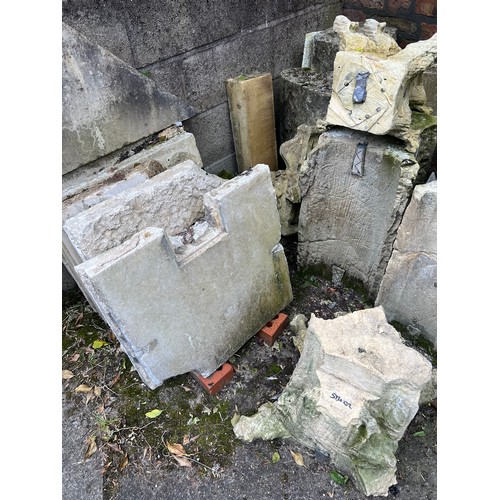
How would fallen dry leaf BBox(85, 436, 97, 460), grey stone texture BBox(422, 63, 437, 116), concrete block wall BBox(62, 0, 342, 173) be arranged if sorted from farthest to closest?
grey stone texture BBox(422, 63, 437, 116), concrete block wall BBox(62, 0, 342, 173), fallen dry leaf BBox(85, 436, 97, 460)

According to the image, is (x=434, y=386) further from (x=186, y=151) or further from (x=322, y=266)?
(x=186, y=151)

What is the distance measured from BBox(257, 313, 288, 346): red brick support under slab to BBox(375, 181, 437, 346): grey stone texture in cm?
67

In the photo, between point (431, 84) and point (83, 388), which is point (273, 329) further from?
point (431, 84)

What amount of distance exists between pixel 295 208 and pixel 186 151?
98 cm

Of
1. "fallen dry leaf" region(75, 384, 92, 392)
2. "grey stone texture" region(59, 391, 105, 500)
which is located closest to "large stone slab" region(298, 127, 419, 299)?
"fallen dry leaf" region(75, 384, 92, 392)

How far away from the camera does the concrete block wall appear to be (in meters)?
2.59

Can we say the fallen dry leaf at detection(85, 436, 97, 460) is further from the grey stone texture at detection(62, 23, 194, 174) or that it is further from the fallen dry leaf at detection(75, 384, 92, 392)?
the grey stone texture at detection(62, 23, 194, 174)

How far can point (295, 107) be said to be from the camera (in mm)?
3611

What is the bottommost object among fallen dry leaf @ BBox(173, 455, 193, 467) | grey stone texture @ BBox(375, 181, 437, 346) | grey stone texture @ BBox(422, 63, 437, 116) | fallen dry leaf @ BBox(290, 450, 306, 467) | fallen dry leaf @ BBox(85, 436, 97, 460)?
fallen dry leaf @ BBox(290, 450, 306, 467)

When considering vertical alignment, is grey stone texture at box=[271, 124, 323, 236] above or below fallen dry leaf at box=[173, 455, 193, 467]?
above

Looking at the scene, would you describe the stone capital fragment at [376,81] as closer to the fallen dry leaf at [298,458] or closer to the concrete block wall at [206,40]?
the concrete block wall at [206,40]

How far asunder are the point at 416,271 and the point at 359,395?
93 cm

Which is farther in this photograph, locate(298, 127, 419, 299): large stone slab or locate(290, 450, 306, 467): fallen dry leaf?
locate(298, 127, 419, 299): large stone slab

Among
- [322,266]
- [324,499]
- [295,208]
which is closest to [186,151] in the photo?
[295,208]
